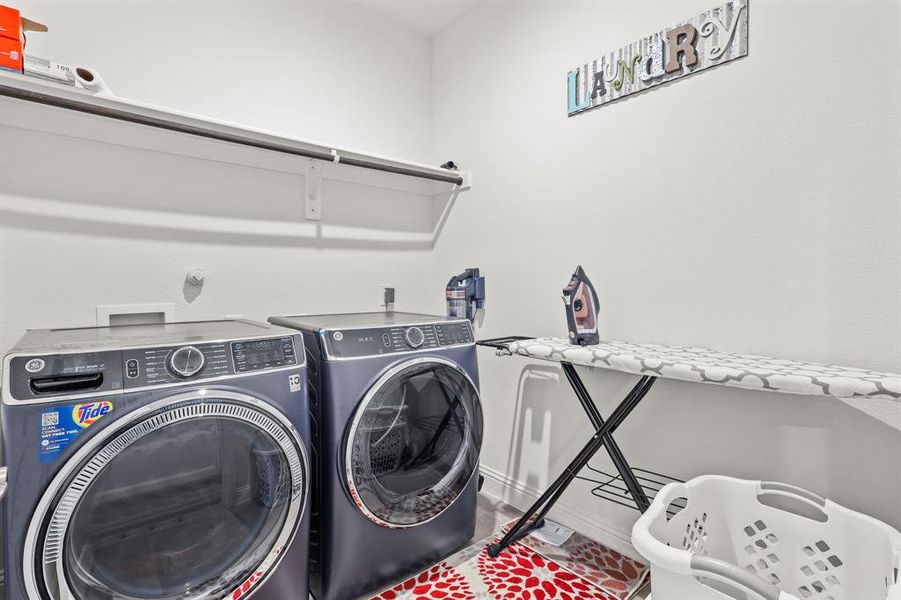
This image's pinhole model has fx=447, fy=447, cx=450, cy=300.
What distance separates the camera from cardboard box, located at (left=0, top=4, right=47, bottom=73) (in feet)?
4.20

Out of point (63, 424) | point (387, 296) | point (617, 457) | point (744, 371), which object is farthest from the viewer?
point (387, 296)

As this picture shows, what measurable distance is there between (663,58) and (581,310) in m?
0.99

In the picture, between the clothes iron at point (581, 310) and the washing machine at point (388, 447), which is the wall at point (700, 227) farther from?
the washing machine at point (388, 447)

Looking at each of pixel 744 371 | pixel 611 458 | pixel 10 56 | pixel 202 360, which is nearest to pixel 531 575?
pixel 611 458

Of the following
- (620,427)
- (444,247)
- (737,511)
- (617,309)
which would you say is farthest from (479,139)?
(737,511)

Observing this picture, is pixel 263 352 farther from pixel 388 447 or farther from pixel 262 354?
pixel 388 447

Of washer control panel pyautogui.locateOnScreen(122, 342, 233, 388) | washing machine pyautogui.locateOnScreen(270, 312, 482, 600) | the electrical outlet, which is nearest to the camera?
washer control panel pyautogui.locateOnScreen(122, 342, 233, 388)

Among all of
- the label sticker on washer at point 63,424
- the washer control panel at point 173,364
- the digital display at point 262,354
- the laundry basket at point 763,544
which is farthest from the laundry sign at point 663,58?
the label sticker on washer at point 63,424

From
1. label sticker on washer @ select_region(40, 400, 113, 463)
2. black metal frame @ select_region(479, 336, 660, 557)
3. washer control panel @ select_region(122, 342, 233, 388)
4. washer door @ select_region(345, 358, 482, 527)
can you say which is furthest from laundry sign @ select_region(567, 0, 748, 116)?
label sticker on washer @ select_region(40, 400, 113, 463)

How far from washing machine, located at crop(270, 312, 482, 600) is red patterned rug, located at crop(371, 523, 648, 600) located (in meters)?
0.07

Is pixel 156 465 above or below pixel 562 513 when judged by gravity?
above

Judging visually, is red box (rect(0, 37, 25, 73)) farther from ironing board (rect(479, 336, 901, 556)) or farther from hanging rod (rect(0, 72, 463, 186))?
ironing board (rect(479, 336, 901, 556))

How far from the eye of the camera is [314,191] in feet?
7.36

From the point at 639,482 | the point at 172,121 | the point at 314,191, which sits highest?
the point at 172,121
